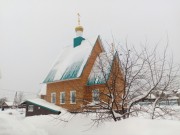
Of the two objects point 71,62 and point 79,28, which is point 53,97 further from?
point 79,28

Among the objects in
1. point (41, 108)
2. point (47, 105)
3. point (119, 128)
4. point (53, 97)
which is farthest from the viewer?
point (53, 97)

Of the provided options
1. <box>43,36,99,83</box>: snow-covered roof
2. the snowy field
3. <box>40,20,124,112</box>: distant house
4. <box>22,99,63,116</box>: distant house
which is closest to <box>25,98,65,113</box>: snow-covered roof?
<box>22,99,63,116</box>: distant house

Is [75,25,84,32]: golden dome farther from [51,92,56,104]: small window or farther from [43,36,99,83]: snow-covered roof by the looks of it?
[51,92,56,104]: small window


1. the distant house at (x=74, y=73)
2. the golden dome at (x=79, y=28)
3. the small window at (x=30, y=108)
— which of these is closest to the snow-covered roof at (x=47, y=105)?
the distant house at (x=74, y=73)

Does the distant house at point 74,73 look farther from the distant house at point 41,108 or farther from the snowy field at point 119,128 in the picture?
the snowy field at point 119,128

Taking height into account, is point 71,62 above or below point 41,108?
above

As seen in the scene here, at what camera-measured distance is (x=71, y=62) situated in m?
26.5

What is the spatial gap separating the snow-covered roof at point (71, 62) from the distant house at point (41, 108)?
110 inches

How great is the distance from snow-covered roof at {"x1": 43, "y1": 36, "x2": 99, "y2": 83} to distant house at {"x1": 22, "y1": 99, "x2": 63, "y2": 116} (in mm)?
2807

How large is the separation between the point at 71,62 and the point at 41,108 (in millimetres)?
6420

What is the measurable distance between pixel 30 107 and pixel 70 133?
1933 cm

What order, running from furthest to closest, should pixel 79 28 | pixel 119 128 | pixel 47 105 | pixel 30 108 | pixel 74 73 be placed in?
pixel 79 28 < pixel 30 108 < pixel 47 105 < pixel 74 73 < pixel 119 128

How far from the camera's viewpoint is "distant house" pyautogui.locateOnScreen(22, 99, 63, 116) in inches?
993

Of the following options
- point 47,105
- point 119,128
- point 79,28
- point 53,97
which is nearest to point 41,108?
point 47,105
